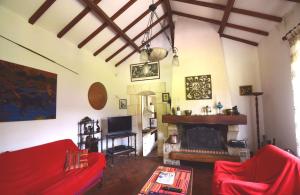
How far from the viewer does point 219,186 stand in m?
1.85

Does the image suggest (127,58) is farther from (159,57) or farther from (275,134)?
(275,134)

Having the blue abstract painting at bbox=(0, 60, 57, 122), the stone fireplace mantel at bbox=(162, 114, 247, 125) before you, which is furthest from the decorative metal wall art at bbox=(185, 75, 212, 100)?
the blue abstract painting at bbox=(0, 60, 57, 122)

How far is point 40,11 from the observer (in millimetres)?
2576

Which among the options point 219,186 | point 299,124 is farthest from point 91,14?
point 299,124

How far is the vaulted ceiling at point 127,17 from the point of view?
8.63 feet

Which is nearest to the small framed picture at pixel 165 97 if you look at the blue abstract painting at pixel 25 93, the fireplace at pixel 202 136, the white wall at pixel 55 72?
the fireplace at pixel 202 136

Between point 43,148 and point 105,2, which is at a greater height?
point 105,2

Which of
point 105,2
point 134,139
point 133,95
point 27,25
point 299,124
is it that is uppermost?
point 105,2

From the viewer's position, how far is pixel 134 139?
16.6ft

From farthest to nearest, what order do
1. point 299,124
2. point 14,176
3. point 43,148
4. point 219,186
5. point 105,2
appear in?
point 105,2 < point 43,148 < point 299,124 < point 14,176 < point 219,186

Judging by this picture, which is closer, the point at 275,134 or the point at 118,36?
the point at 275,134

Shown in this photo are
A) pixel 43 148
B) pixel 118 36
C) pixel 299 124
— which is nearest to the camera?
pixel 299 124

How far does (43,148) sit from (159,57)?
2.28m

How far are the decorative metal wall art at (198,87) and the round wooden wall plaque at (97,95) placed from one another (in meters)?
2.31
